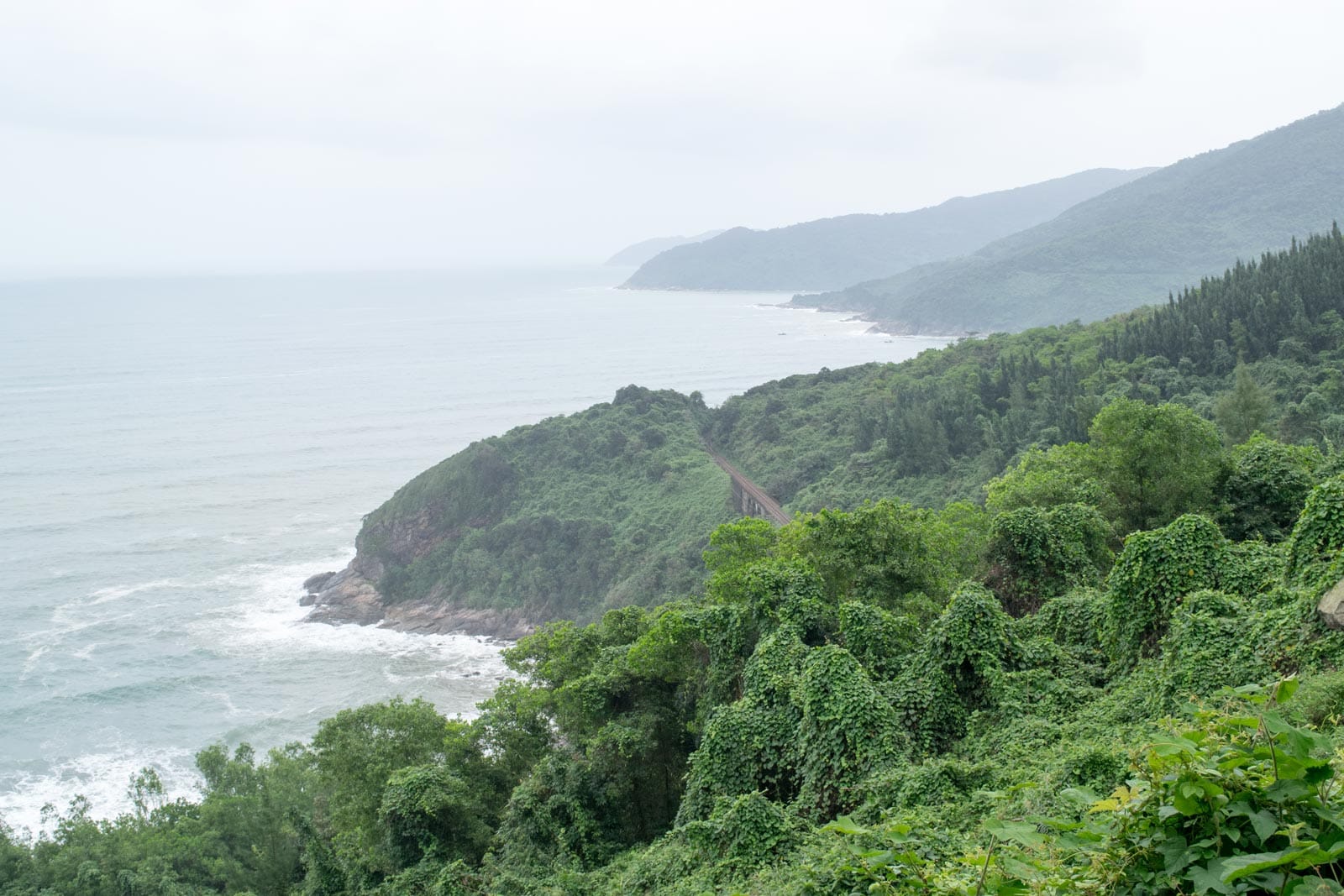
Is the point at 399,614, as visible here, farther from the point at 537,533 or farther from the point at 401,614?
the point at 537,533

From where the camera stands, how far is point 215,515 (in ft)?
271

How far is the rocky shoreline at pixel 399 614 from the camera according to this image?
64.1 meters

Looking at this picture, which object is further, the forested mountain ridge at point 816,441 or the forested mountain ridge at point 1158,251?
the forested mountain ridge at point 1158,251

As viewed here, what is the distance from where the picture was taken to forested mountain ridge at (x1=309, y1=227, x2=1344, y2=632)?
54656 mm

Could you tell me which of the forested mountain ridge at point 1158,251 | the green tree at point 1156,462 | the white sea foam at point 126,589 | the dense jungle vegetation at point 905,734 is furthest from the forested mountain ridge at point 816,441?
the forested mountain ridge at point 1158,251

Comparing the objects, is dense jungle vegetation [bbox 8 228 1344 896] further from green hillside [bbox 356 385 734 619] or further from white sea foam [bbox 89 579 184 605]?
green hillside [bbox 356 385 734 619]

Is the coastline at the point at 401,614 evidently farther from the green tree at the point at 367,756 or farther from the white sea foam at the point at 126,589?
the green tree at the point at 367,756

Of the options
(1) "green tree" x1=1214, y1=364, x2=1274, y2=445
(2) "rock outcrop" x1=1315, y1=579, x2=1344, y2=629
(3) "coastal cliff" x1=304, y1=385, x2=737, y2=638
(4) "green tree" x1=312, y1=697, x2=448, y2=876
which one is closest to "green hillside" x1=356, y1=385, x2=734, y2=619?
(3) "coastal cliff" x1=304, y1=385, x2=737, y2=638

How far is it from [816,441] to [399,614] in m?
36.0

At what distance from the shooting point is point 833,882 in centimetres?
962

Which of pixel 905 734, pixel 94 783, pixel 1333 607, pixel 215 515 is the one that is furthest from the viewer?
pixel 215 515

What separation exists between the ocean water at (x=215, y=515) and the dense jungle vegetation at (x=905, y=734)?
10791 mm

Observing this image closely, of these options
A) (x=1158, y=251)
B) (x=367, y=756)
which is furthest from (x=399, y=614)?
(x=1158, y=251)

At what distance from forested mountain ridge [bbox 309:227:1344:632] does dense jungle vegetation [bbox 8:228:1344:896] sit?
14.3m
